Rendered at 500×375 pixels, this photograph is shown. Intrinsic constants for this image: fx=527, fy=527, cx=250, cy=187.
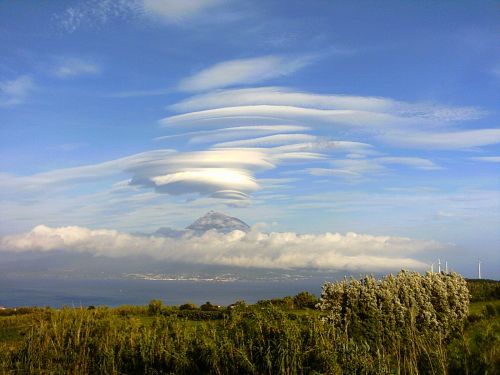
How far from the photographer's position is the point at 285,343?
1019 cm

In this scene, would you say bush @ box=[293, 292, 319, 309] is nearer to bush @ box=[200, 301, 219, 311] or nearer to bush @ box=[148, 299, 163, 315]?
bush @ box=[200, 301, 219, 311]

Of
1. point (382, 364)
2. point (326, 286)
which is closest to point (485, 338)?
point (382, 364)

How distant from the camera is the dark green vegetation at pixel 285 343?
10.1m

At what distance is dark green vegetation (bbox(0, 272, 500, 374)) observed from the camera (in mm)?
10117

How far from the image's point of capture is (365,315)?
15.2 metres

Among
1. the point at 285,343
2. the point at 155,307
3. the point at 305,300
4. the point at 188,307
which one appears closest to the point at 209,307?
the point at 188,307

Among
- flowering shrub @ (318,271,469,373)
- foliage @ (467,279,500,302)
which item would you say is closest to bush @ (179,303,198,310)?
flowering shrub @ (318,271,469,373)

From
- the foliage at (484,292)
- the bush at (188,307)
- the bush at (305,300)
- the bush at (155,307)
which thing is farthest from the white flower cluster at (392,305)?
the foliage at (484,292)

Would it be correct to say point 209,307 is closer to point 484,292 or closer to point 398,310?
point 398,310

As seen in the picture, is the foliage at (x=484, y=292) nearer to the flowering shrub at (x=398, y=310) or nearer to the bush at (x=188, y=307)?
the flowering shrub at (x=398, y=310)

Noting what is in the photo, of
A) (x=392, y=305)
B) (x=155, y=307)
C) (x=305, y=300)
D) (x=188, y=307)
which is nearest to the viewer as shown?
(x=392, y=305)

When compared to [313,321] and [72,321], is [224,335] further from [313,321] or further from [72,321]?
[72,321]

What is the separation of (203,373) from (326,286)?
611cm

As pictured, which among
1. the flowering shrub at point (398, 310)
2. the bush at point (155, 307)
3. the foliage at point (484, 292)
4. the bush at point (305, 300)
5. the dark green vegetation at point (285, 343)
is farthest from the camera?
the foliage at point (484, 292)
